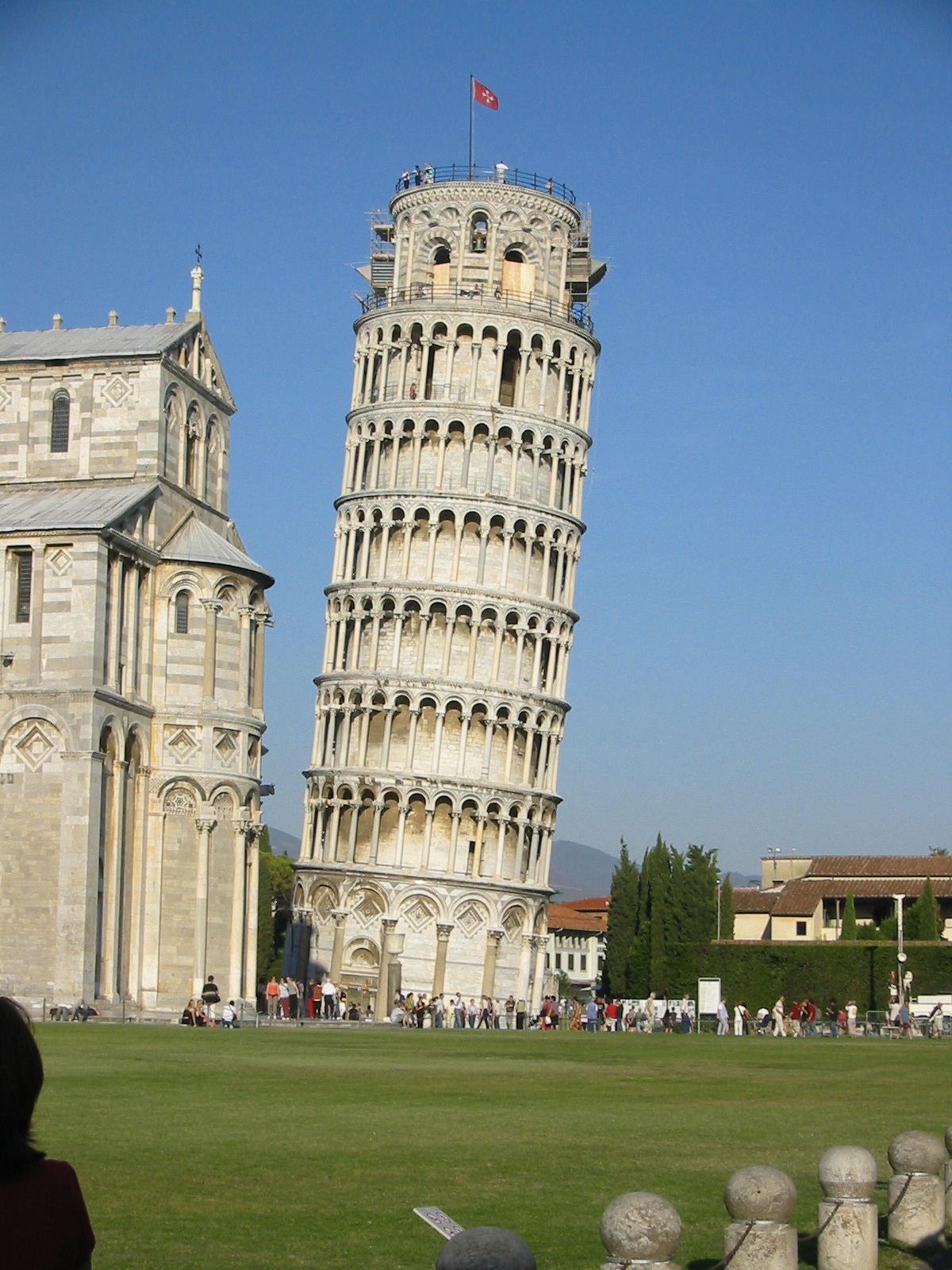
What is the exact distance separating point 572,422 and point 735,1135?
6577 cm

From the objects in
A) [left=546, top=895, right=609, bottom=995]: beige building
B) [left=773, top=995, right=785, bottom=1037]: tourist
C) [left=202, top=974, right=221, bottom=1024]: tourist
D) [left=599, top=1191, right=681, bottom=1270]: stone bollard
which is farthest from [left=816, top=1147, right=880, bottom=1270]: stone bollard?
[left=546, top=895, right=609, bottom=995]: beige building

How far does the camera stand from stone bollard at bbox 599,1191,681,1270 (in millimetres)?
8914

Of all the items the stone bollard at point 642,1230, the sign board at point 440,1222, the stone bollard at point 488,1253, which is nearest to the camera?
the stone bollard at point 488,1253

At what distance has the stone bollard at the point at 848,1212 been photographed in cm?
1171

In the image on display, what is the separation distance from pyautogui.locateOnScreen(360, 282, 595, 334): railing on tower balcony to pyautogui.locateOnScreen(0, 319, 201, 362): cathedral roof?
87.1 feet

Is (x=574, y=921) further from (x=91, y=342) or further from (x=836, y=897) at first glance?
(x=91, y=342)

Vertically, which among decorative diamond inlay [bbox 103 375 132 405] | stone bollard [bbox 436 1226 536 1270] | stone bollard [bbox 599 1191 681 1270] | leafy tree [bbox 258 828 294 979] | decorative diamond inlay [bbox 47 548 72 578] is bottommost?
leafy tree [bbox 258 828 294 979]

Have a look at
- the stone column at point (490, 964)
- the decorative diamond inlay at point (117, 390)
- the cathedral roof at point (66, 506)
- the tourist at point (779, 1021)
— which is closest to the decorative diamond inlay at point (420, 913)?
the stone column at point (490, 964)

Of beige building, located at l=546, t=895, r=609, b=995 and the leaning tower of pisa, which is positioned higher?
the leaning tower of pisa

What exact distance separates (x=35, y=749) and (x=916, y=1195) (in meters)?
38.3

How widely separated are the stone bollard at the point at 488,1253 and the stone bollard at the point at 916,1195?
21.5 ft

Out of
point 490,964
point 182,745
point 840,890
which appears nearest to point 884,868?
point 840,890

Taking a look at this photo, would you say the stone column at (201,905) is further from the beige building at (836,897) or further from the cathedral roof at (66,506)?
the beige building at (836,897)

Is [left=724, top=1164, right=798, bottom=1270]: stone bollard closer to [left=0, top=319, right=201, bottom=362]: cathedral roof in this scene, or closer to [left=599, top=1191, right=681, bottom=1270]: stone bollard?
[left=599, top=1191, right=681, bottom=1270]: stone bollard
